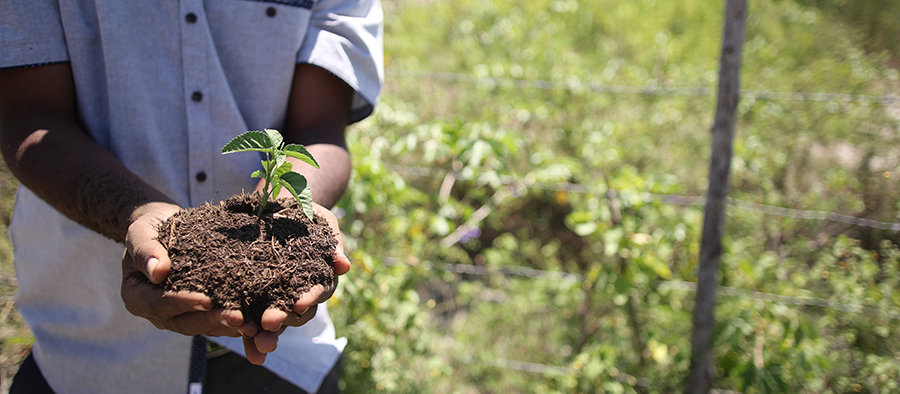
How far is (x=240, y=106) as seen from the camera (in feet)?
4.00

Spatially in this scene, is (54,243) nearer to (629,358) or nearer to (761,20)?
(629,358)

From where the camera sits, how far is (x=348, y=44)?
1.23m

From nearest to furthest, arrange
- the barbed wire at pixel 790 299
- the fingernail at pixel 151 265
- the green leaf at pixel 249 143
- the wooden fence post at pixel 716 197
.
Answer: the fingernail at pixel 151 265 → the green leaf at pixel 249 143 → the wooden fence post at pixel 716 197 → the barbed wire at pixel 790 299

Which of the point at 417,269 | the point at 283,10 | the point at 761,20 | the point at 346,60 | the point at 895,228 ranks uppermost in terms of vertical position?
the point at 283,10

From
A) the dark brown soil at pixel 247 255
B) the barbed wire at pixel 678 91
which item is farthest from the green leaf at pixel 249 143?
the barbed wire at pixel 678 91

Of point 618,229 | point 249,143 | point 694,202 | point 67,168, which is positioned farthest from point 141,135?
point 694,202

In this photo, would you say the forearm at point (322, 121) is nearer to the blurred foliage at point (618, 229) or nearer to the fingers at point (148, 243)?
the fingers at point (148, 243)

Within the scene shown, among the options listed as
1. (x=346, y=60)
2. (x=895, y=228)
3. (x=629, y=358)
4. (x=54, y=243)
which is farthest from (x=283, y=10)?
(x=895, y=228)

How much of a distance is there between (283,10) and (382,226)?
1.57 m

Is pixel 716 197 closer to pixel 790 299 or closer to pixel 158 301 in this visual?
pixel 790 299

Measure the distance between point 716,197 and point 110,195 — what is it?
73.4 inches

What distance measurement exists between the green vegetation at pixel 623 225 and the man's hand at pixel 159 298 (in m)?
1.24

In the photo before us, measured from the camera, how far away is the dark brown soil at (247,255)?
89cm

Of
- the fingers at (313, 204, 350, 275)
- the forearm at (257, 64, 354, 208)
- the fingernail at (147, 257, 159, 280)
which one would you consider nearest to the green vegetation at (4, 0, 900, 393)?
the forearm at (257, 64, 354, 208)
